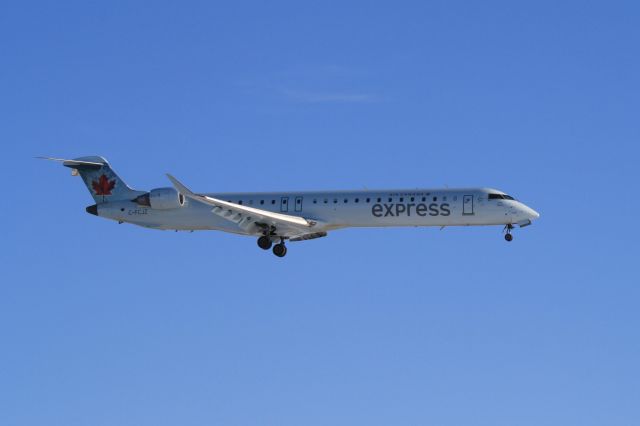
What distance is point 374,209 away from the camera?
201 feet

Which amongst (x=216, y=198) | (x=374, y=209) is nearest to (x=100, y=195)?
(x=216, y=198)

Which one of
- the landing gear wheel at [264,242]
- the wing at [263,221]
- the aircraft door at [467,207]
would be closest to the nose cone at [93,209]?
the wing at [263,221]

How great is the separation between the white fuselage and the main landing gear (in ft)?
2.07

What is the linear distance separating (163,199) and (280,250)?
22.3ft

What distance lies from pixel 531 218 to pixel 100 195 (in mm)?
23253

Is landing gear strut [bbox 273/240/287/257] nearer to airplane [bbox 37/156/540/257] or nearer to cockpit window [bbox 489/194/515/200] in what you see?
airplane [bbox 37/156/540/257]

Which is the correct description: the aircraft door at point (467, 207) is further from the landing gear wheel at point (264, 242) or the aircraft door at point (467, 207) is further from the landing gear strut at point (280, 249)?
the landing gear wheel at point (264, 242)

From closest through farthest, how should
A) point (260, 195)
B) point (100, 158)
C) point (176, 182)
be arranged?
point (176, 182) < point (260, 195) < point (100, 158)

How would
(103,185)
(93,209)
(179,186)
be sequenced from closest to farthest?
(179,186) → (93,209) → (103,185)

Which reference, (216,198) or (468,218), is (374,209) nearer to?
(468,218)

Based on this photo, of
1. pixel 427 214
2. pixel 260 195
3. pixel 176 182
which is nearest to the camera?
pixel 176 182

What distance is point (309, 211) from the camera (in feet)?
205

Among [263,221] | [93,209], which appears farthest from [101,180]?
[263,221]

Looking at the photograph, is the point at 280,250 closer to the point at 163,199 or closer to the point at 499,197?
the point at 163,199
